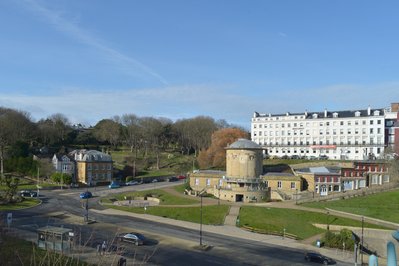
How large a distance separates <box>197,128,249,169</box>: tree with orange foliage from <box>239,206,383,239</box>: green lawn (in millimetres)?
39208

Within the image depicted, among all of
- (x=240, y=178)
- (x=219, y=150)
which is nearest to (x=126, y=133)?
(x=219, y=150)

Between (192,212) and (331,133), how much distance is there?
60923mm

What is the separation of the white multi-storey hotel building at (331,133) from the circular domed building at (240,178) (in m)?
34.1

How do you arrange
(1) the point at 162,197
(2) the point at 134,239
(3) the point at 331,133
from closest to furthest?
(2) the point at 134,239 → (1) the point at 162,197 → (3) the point at 331,133

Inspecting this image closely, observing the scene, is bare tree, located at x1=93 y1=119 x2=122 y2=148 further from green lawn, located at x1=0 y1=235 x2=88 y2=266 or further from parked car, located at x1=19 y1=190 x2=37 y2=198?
green lawn, located at x1=0 y1=235 x2=88 y2=266

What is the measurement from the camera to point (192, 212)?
61062mm

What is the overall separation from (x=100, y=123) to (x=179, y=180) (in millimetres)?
49762

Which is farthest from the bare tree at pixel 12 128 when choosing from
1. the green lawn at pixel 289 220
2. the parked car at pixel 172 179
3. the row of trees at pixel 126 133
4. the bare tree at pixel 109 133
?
the green lawn at pixel 289 220

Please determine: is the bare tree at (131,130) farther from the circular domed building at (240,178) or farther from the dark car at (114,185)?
the circular domed building at (240,178)

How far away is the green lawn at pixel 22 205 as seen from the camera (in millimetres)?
61409

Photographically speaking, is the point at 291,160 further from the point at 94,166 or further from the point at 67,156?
the point at 67,156

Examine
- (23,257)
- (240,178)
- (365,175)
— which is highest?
(365,175)

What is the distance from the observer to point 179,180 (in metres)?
103

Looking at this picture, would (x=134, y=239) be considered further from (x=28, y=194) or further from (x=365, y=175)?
(x=365, y=175)
